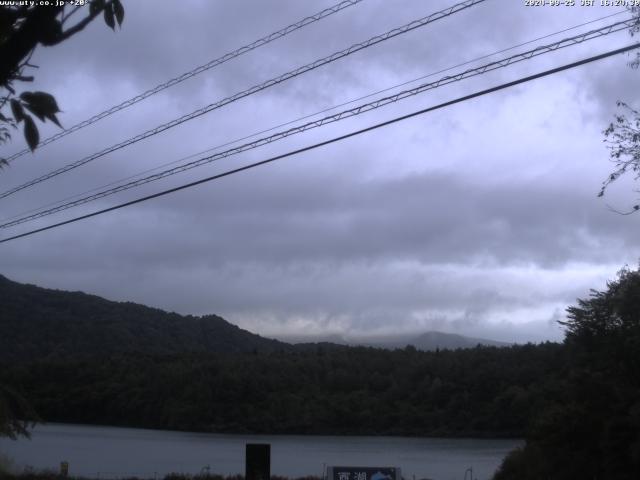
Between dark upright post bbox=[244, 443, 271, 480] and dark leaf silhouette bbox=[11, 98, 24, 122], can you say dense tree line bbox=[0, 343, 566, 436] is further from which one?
dark leaf silhouette bbox=[11, 98, 24, 122]

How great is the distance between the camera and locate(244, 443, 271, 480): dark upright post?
15359 mm

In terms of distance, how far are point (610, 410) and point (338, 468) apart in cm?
825

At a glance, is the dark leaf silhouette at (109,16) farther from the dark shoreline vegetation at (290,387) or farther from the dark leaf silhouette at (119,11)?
the dark shoreline vegetation at (290,387)

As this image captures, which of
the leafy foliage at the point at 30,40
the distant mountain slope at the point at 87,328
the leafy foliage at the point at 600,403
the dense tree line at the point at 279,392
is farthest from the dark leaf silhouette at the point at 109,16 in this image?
the distant mountain slope at the point at 87,328

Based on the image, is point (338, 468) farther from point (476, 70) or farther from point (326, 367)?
point (326, 367)

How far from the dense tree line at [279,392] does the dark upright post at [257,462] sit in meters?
31.9

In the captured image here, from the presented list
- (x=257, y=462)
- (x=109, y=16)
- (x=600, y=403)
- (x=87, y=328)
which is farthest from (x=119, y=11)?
(x=87, y=328)

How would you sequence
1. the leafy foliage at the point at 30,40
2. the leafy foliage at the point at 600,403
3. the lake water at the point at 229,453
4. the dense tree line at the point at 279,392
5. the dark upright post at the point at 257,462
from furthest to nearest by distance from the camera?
the dense tree line at the point at 279,392
the lake water at the point at 229,453
the leafy foliage at the point at 600,403
the dark upright post at the point at 257,462
the leafy foliage at the point at 30,40

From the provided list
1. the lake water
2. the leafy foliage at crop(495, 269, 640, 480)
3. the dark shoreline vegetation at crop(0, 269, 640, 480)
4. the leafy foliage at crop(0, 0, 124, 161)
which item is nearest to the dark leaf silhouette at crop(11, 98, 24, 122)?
the leafy foliage at crop(0, 0, 124, 161)

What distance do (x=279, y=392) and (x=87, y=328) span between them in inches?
1110

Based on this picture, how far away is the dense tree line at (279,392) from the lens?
49.3 metres

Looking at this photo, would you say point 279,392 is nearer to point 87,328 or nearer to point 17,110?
point 87,328

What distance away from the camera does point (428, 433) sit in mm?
49719

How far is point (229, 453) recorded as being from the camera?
4175cm
